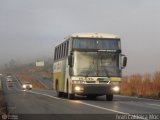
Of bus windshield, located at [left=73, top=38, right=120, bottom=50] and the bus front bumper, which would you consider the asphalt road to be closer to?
the bus front bumper

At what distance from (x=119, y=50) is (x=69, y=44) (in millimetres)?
3211

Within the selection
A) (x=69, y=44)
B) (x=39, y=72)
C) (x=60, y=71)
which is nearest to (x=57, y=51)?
(x=60, y=71)

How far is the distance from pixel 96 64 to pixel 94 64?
0.13 m

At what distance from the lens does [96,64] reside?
102ft

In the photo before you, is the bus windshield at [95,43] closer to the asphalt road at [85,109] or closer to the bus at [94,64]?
the bus at [94,64]

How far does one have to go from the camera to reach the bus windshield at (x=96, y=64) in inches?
1224

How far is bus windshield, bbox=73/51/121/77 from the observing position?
31.1m

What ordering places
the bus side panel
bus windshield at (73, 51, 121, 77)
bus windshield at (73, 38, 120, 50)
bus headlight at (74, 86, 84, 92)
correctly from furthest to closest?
the bus side panel < bus windshield at (73, 38, 120, 50) < bus windshield at (73, 51, 121, 77) < bus headlight at (74, 86, 84, 92)

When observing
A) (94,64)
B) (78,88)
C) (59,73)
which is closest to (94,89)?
(78,88)

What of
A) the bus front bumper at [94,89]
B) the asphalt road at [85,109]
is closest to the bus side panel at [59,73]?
the bus front bumper at [94,89]

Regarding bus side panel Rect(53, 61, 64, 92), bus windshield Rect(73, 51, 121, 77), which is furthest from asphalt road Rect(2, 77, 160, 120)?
bus side panel Rect(53, 61, 64, 92)

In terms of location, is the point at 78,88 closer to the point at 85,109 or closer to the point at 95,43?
the point at 95,43

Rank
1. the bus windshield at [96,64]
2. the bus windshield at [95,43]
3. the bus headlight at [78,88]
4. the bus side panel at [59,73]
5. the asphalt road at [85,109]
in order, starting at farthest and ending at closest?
the bus side panel at [59,73], the bus windshield at [95,43], the bus windshield at [96,64], the bus headlight at [78,88], the asphalt road at [85,109]

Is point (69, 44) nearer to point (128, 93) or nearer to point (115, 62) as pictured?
point (115, 62)
